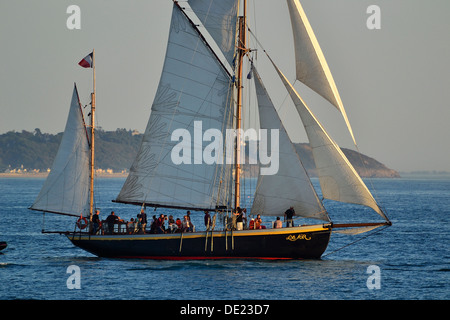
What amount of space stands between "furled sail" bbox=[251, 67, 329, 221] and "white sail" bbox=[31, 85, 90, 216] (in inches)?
406

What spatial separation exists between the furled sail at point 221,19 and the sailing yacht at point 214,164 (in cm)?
5

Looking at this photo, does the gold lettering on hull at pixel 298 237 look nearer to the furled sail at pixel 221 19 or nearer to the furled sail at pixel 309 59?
the furled sail at pixel 309 59

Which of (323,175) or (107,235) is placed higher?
(323,175)

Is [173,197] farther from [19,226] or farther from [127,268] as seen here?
[19,226]

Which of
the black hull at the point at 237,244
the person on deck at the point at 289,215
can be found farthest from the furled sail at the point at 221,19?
the black hull at the point at 237,244

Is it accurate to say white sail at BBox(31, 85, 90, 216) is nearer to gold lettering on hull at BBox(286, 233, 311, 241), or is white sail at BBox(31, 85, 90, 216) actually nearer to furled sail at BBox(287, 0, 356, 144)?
gold lettering on hull at BBox(286, 233, 311, 241)

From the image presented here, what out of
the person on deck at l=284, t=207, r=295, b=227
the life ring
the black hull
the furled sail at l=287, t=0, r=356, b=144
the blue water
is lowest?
the blue water

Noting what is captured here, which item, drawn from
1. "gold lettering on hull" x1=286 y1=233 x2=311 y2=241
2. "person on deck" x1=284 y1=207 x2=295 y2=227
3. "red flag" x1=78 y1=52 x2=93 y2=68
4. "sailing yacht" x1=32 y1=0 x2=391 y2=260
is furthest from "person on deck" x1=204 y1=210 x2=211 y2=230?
"red flag" x1=78 y1=52 x2=93 y2=68

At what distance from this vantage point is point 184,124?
42188 mm

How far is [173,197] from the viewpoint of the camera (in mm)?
42219

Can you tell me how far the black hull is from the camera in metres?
39.5

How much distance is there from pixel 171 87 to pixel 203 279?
37.7 feet

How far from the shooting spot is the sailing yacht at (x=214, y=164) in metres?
39.3
